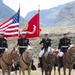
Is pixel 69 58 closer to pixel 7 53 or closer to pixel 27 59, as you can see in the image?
pixel 27 59

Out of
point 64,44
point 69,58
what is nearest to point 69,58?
point 69,58

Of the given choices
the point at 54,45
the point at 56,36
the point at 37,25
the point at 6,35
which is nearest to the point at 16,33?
the point at 6,35

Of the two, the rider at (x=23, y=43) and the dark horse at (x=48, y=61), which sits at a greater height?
the rider at (x=23, y=43)

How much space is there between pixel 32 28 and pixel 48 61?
4.25 metres

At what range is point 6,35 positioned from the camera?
2389 cm

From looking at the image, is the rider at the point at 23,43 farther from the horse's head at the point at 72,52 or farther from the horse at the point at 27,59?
the horse's head at the point at 72,52

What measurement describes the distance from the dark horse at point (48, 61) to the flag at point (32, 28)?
3020mm

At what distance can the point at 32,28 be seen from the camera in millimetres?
25344

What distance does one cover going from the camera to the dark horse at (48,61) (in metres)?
21.4

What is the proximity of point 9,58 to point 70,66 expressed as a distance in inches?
180

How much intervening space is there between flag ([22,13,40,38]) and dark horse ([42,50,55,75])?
9.91ft

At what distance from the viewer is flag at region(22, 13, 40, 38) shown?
24.9 meters

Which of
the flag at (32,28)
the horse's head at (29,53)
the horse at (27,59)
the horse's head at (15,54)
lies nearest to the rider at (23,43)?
the horse at (27,59)

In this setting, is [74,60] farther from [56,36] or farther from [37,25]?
[56,36]
